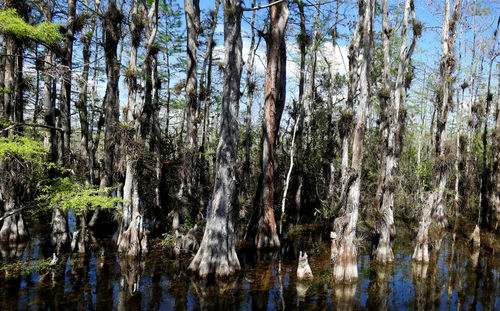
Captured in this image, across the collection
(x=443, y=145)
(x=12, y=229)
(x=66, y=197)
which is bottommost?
(x=12, y=229)

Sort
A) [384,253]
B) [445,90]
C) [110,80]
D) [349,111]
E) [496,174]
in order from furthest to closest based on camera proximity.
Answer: [496,174], [110,80], [349,111], [445,90], [384,253]

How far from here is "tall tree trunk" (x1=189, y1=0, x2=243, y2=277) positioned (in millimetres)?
8500

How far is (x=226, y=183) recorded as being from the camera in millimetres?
8961

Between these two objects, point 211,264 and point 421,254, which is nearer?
point 211,264

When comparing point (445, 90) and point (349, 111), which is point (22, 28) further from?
point (445, 90)

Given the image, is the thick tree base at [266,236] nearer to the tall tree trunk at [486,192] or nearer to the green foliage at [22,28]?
the green foliage at [22,28]

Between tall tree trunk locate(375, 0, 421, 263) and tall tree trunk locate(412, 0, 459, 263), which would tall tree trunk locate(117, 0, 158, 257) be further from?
tall tree trunk locate(412, 0, 459, 263)

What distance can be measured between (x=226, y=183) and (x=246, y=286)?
2799 mm

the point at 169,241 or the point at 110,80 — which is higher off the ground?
the point at 110,80

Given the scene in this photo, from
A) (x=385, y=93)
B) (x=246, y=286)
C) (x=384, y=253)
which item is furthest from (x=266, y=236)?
(x=385, y=93)

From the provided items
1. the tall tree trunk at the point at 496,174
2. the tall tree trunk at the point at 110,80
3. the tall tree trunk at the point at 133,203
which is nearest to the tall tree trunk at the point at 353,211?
the tall tree trunk at the point at 133,203

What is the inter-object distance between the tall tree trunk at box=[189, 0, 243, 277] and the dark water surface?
53cm

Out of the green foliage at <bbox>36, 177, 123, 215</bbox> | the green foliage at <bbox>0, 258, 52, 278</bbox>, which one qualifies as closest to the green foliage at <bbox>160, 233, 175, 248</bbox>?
the green foliage at <bbox>36, 177, 123, 215</bbox>

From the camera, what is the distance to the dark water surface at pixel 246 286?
7.23 meters
